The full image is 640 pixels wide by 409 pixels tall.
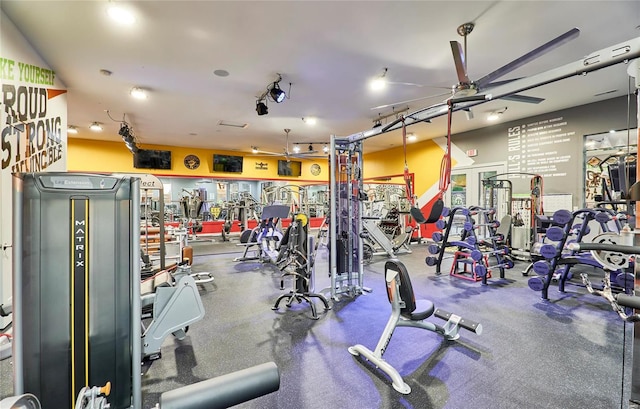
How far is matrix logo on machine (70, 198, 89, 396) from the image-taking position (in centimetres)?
134

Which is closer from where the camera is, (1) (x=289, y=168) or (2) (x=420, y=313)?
(2) (x=420, y=313)

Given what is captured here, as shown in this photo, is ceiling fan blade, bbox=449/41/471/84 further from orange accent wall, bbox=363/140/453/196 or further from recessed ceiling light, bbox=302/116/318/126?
orange accent wall, bbox=363/140/453/196

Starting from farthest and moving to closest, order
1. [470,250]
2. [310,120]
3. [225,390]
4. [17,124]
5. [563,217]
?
[310,120] → [470,250] → [563,217] → [17,124] → [225,390]

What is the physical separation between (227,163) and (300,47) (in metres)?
7.61

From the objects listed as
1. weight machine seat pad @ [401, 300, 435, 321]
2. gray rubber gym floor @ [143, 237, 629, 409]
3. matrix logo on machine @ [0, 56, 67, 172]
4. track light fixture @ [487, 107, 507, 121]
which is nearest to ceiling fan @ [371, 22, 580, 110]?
weight machine seat pad @ [401, 300, 435, 321]

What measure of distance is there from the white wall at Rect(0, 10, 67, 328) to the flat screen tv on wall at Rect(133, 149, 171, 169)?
5370 millimetres

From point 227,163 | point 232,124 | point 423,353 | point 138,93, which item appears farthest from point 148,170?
point 423,353

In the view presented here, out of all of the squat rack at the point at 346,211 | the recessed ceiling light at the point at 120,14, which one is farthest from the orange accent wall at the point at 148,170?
the squat rack at the point at 346,211

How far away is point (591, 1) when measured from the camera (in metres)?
2.71

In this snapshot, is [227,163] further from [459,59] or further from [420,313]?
[420,313]

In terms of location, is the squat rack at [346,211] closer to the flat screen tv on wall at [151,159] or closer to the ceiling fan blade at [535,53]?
the ceiling fan blade at [535,53]

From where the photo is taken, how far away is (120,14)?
272cm

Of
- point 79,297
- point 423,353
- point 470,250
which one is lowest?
point 423,353

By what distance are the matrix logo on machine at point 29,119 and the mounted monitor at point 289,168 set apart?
7547mm
